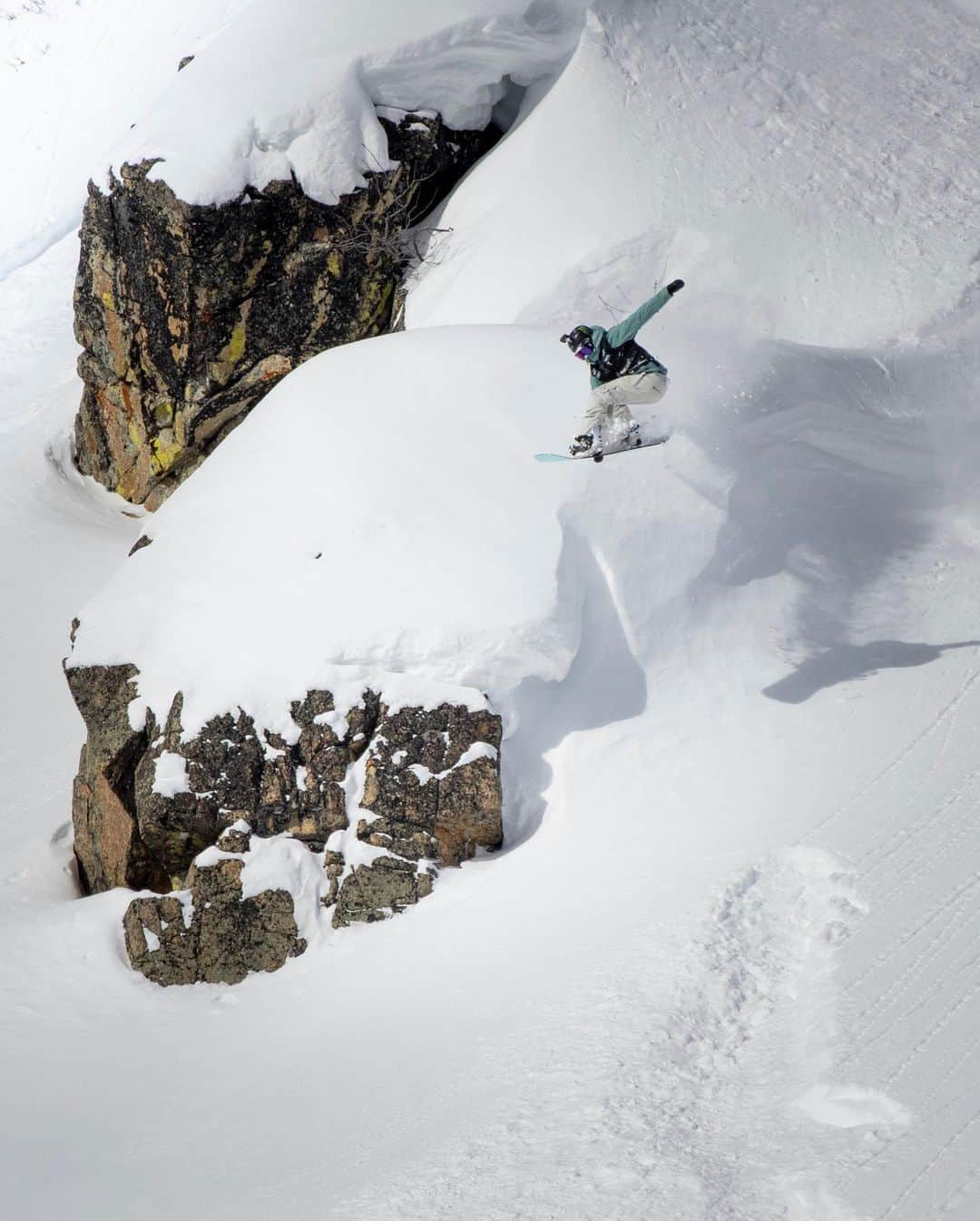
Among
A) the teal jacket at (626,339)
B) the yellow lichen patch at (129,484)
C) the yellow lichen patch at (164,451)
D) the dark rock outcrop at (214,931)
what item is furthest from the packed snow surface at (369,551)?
the yellow lichen patch at (129,484)

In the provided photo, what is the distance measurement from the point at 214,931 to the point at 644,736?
4.03 m

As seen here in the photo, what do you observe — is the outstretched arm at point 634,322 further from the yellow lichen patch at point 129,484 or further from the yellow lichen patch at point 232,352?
the yellow lichen patch at point 129,484

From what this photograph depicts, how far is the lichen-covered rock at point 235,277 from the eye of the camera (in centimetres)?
1538

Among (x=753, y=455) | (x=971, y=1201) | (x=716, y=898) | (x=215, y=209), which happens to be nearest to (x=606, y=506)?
(x=753, y=455)

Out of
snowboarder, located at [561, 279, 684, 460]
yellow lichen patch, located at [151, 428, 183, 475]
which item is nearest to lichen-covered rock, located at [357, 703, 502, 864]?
snowboarder, located at [561, 279, 684, 460]

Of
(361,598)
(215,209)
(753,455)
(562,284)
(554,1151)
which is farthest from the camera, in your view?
(215,209)

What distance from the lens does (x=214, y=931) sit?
32.2 ft

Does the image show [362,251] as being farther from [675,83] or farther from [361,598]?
[361,598]

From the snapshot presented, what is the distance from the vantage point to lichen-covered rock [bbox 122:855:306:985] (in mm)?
9680

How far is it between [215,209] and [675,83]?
253 inches

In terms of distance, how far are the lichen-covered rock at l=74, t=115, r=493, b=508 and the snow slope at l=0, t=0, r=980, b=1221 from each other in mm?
919

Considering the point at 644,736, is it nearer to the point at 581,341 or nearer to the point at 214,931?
the point at 581,341

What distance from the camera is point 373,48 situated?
15977 millimetres

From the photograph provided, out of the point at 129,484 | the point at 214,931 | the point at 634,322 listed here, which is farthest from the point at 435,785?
the point at 129,484
